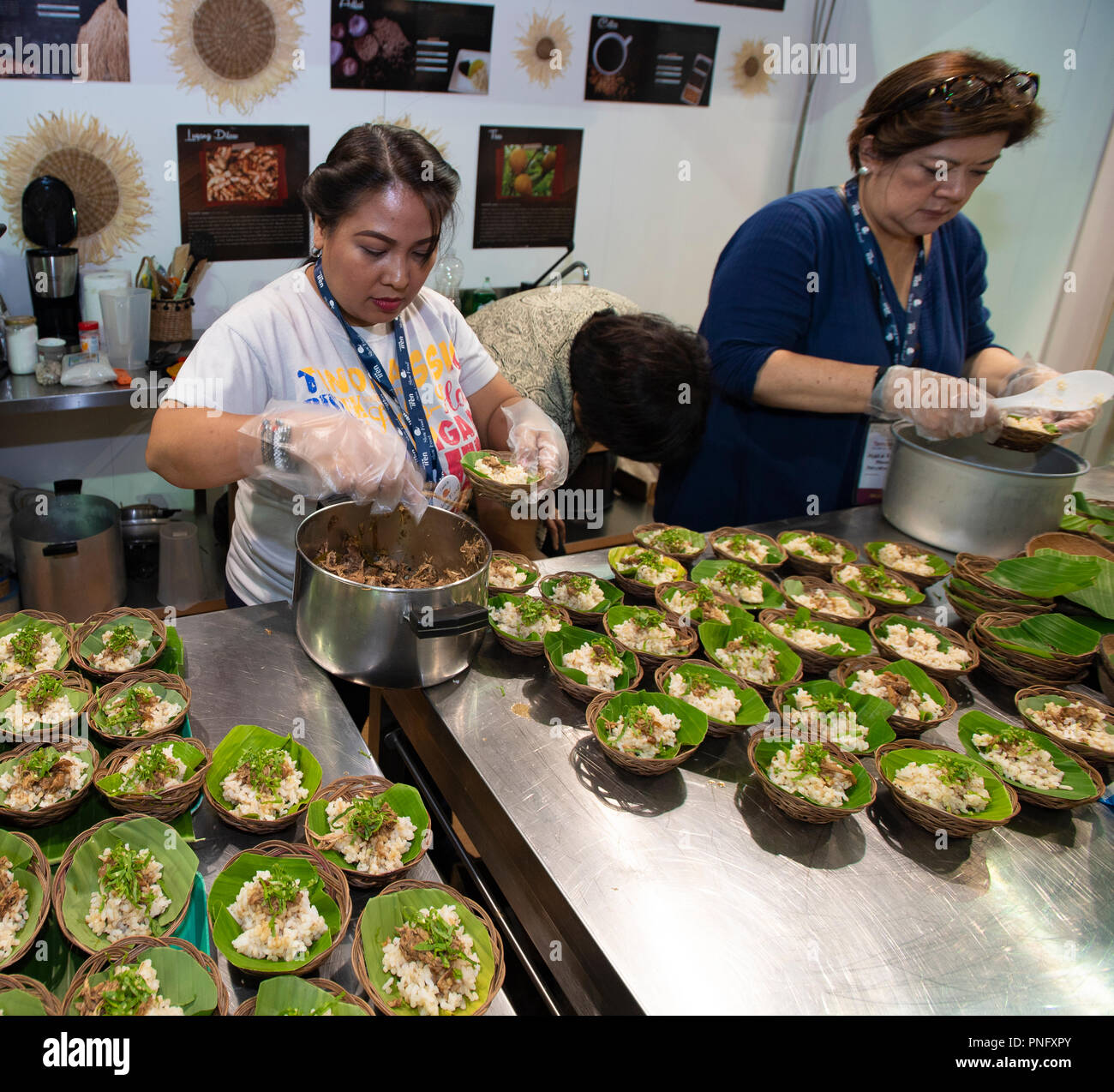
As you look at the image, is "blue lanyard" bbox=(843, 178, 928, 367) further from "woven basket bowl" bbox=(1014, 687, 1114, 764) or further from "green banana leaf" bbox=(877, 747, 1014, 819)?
"green banana leaf" bbox=(877, 747, 1014, 819)

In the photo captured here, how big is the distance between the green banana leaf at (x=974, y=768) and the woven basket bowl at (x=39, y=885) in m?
1.34

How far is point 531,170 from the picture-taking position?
422 centimetres

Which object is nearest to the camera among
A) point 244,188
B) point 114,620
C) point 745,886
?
point 745,886

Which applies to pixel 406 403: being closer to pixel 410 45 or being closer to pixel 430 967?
pixel 430 967

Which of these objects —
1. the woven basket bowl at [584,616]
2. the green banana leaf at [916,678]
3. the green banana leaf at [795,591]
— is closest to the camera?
the green banana leaf at [916,678]

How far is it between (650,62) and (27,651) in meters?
4.15

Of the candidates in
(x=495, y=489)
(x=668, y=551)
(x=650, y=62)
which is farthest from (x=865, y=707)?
(x=650, y=62)

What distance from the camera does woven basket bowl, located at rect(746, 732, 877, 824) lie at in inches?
55.8

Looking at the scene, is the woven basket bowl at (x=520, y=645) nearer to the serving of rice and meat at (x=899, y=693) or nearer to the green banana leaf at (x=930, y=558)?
the serving of rice and meat at (x=899, y=693)

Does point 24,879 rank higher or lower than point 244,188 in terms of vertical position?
lower

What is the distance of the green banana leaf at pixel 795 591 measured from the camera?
209cm

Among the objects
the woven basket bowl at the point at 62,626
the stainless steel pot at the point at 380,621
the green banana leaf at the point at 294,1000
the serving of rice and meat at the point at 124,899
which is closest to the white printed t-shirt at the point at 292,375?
the stainless steel pot at the point at 380,621

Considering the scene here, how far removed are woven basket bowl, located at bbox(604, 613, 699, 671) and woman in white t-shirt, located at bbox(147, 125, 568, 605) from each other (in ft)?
1.52
